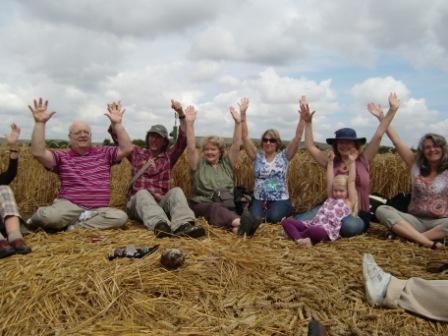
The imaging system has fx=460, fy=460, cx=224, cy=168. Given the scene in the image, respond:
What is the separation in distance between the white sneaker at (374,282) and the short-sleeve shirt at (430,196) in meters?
2.03

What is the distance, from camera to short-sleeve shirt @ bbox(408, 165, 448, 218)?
5.15m

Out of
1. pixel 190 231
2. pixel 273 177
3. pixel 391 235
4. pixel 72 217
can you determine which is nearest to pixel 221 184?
pixel 273 177

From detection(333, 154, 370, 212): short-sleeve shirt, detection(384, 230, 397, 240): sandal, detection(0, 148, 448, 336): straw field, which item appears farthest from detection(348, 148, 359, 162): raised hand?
detection(0, 148, 448, 336): straw field

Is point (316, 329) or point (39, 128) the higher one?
point (39, 128)

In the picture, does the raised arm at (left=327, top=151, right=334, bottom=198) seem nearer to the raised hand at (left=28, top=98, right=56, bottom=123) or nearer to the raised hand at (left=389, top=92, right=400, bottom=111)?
the raised hand at (left=389, top=92, right=400, bottom=111)

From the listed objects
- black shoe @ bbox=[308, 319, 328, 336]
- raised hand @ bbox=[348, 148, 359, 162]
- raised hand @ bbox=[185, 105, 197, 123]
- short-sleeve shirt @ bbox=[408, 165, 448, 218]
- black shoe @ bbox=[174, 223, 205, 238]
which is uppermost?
raised hand @ bbox=[185, 105, 197, 123]

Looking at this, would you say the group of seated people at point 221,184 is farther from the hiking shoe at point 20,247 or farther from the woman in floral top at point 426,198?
the hiking shoe at point 20,247

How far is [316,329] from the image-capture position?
2756mm

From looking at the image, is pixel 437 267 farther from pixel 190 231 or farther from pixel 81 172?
pixel 81 172

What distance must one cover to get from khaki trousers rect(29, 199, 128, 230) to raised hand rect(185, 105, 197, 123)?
140cm

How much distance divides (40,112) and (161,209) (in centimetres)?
172

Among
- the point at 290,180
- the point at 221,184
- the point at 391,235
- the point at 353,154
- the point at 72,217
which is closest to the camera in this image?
the point at 72,217

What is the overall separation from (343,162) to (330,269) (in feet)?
6.71

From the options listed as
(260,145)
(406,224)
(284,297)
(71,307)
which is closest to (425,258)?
(406,224)
